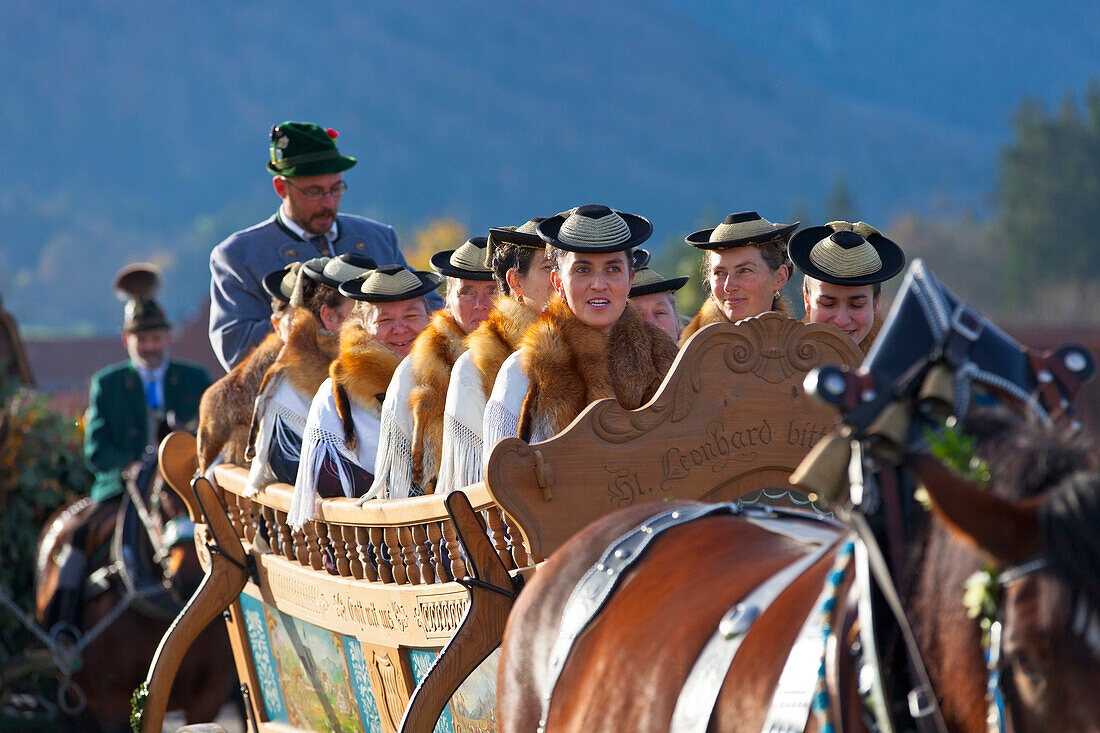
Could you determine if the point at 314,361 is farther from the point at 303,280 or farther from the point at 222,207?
the point at 222,207

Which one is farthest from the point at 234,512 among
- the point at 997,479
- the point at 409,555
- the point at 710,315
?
the point at 997,479

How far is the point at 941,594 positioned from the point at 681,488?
1.75 metres

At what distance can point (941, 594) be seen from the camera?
154cm

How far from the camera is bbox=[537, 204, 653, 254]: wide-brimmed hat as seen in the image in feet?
12.2

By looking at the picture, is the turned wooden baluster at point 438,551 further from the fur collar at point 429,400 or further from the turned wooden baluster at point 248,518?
the turned wooden baluster at point 248,518

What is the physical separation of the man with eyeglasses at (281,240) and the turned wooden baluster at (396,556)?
2.29 meters

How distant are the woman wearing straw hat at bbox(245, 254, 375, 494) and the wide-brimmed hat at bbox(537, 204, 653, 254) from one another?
66.3 inches

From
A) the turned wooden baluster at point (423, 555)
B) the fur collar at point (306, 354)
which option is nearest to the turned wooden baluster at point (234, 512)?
the fur collar at point (306, 354)

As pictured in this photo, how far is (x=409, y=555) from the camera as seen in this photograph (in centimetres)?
386

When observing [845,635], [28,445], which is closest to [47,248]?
[28,445]

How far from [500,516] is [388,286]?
165 centimetres

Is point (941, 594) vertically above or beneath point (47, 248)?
beneath

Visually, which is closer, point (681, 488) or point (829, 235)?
point (681, 488)

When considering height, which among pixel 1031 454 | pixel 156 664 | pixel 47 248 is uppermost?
pixel 47 248
